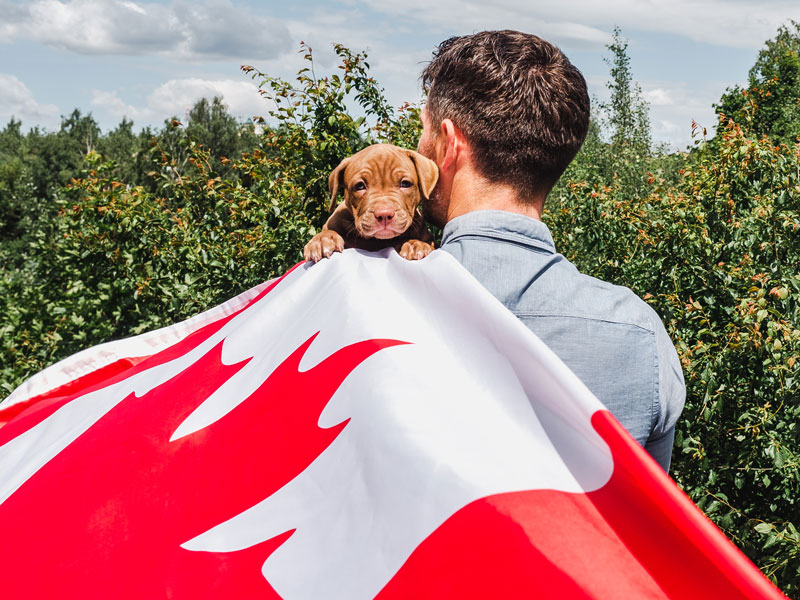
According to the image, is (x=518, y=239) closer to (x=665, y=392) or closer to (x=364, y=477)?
(x=665, y=392)

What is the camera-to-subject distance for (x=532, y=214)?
2.53 meters

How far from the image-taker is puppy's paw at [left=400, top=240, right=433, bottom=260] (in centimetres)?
342

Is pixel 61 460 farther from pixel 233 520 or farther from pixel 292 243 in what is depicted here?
pixel 292 243

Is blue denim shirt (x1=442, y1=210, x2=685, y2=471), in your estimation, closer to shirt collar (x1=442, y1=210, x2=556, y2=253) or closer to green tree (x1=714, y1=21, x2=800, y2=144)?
shirt collar (x1=442, y1=210, x2=556, y2=253)

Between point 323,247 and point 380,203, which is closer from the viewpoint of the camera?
point 323,247

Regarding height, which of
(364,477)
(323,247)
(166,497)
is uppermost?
(323,247)

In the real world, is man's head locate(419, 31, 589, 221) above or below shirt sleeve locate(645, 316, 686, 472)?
above

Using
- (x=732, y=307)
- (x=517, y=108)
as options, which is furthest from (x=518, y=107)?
(x=732, y=307)

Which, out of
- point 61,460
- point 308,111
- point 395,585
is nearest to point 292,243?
point 308,111

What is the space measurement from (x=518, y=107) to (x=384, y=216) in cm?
134

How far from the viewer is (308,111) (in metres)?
7.25

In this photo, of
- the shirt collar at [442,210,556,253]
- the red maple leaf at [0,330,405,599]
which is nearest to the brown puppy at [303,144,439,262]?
the shirt collar at [442,210,556,253]

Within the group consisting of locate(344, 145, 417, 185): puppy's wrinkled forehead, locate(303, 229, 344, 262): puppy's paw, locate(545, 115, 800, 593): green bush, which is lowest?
locate(545, 115, 800, 593): green bush

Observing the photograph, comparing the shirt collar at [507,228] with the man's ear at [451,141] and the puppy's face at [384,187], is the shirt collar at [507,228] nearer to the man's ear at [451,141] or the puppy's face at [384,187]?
the man's ear at [451,141]
